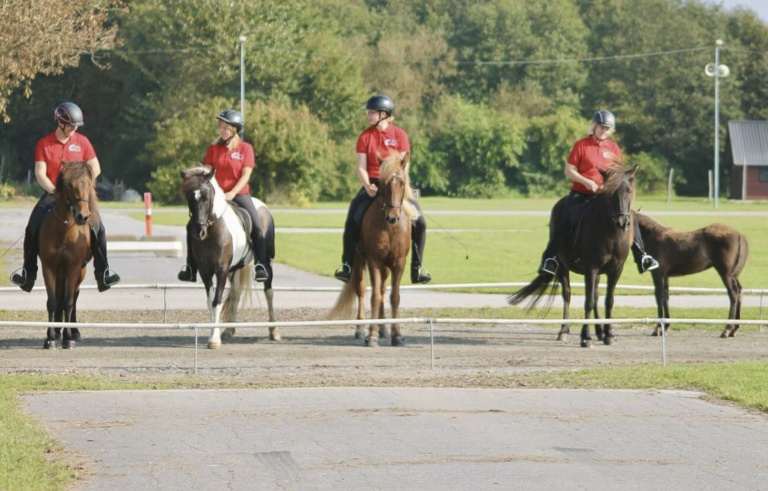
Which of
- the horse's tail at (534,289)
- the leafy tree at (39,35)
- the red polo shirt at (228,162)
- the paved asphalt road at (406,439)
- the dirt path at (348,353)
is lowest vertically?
the dirt path at (348,353)

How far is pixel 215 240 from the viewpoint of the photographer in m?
15.3

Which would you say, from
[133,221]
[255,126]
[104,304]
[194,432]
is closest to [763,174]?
[255,126]

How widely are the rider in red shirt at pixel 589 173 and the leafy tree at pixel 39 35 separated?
12.3m

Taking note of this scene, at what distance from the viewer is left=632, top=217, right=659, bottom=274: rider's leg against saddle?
54.0 feet

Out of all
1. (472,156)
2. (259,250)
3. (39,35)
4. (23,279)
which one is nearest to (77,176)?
(23,279)

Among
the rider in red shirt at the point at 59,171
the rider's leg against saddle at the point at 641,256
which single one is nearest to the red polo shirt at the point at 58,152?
the rider in red shirt at the point at 59,171

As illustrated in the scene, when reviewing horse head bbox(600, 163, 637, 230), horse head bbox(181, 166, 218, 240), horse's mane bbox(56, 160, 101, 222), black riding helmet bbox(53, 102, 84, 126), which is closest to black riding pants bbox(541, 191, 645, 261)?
horse head bbox(600, 163, 637, 230)

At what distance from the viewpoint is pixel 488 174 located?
94.2 meters

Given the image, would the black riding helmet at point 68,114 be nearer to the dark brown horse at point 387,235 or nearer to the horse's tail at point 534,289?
the dark brown horse at point 387,235

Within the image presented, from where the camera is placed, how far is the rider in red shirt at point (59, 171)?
48.9 ft

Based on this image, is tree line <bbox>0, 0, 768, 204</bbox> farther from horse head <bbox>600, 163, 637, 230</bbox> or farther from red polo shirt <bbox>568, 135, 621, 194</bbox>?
horse head <bbox>600, 163, 637, 230</bbox>

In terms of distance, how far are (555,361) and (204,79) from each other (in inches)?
2656

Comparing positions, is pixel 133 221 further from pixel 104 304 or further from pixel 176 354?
pixel 176 354

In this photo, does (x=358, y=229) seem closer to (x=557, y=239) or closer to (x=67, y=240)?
(x=557, y=239)
